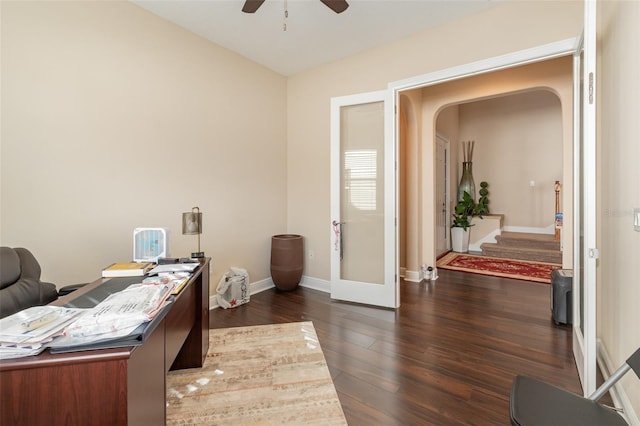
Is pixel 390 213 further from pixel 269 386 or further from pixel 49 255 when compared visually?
pixel 49 255

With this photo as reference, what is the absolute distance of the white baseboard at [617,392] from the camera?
1518 millimetres

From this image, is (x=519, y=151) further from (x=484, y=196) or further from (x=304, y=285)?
(x=304, y=285)

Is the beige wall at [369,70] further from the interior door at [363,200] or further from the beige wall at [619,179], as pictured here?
the beige wall at [619,179]

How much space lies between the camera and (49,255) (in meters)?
2.18

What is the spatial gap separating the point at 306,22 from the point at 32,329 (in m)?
3.21

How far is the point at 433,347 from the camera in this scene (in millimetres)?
2424

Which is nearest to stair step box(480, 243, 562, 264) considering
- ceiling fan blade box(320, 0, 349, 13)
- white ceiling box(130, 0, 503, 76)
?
white ceiling box(130, 0, 503, 76)

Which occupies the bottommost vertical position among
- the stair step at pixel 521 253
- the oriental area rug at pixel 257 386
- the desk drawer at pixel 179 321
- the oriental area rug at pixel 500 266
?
the oriental area rug at pixel 257 386

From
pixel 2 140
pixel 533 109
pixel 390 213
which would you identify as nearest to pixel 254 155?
pixel 390 213

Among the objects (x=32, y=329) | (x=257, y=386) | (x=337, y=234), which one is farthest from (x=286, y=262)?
(x=32, y=329)

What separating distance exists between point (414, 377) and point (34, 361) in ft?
6.75

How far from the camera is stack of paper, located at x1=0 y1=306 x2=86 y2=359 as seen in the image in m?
0.86

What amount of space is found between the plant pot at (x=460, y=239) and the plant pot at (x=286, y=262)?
167 inches

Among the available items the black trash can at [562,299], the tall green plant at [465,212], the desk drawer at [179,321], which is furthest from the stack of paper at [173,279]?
the tall green plant at [465,212]
